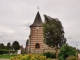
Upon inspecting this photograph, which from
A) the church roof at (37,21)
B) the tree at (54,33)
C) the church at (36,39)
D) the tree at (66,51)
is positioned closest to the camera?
the tree at (66,51)

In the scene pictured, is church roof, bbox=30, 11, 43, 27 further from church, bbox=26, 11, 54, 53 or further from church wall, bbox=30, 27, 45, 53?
church wall, bbox=30, 27, 45, 53

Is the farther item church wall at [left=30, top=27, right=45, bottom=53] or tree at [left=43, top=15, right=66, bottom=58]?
church wall at [left=30, top=27, right=45, bottom=53]

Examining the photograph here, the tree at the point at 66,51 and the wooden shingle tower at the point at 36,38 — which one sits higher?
the wooden shingle tower at the point at 36,38

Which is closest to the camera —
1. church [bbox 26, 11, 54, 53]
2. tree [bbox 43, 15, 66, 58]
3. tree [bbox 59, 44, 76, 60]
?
tree [bbox 59, 44, 76, 60]

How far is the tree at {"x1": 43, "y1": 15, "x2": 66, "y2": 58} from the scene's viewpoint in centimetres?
4122

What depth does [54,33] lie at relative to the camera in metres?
41.4

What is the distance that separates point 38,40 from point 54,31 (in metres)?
11.8

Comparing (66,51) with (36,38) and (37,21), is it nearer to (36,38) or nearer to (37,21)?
(36,38)

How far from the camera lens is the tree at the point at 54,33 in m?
41.2

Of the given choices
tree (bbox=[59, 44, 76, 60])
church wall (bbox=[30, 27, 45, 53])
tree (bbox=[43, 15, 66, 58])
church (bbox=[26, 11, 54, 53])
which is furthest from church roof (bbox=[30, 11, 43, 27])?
tree (bbox=[59, 44, 76, 60])

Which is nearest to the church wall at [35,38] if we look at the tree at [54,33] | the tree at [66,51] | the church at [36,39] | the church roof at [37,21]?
the church at [36,39]

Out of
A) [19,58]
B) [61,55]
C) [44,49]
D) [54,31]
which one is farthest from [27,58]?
[44,49]

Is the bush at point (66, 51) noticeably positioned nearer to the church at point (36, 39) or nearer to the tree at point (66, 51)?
the tree at point (66, 51)

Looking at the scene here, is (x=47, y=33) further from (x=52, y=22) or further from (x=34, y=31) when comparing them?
(x=34, y=31)
